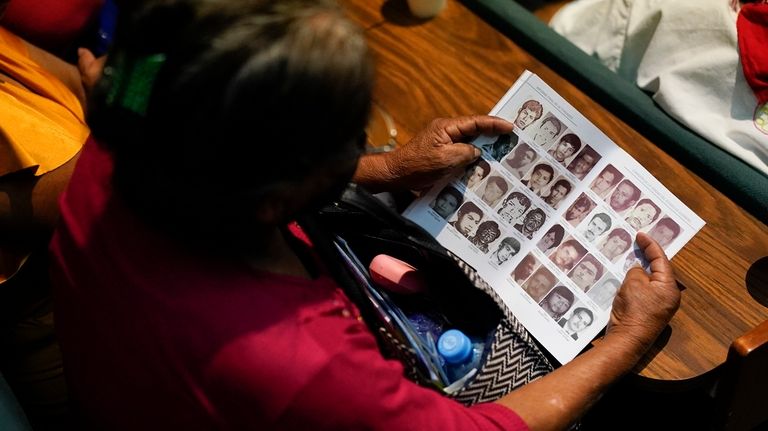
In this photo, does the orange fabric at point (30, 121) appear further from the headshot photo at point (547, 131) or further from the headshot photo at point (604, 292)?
the headshot photo at point (604, 292)

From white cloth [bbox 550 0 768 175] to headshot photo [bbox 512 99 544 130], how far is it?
1.04 feet

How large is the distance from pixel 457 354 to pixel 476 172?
0.33m

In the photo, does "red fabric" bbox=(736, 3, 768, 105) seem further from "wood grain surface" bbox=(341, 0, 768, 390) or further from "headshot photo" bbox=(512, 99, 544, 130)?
"headshot photo" bbox=(512, 99, 544, 130)

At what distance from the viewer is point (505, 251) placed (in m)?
1.12

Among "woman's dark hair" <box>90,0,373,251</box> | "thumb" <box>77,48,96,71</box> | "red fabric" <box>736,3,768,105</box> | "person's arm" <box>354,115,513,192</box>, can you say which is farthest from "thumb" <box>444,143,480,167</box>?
"thumb" <box>77,48,96,71</box>

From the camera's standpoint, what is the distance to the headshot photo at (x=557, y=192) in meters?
1.12

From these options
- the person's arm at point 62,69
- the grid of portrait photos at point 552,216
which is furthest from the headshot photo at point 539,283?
the person's arm at point 62,69

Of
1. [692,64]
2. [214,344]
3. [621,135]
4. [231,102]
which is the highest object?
[692,64]

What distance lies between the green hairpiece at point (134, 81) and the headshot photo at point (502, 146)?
2.12ft

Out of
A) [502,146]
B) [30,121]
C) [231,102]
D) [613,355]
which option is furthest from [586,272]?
[30,121]

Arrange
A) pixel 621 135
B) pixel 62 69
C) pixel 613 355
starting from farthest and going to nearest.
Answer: pixel 62 69 < pixel 621 135 < pixel 613 355

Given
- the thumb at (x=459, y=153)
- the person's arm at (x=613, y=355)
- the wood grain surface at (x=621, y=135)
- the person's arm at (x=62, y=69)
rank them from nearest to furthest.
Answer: the person's arm at (x=613, y=355)
the wood grain surface at (x=621, y=135)
the thumb at (x=459, y=153)
the person's arm at (x=62, y=69)

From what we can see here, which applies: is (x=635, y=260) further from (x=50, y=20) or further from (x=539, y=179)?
(x=50, y=20)

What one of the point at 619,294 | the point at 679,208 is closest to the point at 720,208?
the point at 679,208
